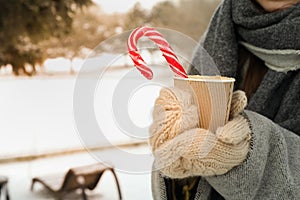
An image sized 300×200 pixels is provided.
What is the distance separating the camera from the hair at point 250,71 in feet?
2.21

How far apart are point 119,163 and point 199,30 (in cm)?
331

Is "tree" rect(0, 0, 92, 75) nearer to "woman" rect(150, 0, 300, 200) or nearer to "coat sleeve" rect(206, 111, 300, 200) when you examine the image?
"woman" rect(150, 0, 300, 200)

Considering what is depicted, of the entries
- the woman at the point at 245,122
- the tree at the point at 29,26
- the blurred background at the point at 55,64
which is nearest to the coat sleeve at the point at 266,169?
the woman at the point at 245,122

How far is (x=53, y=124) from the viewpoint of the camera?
3.47m

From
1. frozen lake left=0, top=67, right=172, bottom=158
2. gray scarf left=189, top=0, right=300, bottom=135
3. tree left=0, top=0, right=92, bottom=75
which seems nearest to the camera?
gray scarf left=189, top=0, right=300, bottom=135

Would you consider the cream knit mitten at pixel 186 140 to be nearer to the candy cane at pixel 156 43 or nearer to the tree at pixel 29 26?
the candy cane at pixel 156 43

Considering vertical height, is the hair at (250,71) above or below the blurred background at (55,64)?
above

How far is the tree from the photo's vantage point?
9.58 ft

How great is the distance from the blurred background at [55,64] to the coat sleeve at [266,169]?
276 cm

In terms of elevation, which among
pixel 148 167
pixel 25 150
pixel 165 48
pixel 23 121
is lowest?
pixel 25 150

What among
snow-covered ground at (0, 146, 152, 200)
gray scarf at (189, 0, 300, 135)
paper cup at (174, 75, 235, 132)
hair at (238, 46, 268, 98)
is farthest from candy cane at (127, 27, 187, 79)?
snow-covered ground at (0, 146, 152, 200)

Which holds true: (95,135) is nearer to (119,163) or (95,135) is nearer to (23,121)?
(119,163)

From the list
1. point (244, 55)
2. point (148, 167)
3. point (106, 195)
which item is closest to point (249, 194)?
point (148, 167)

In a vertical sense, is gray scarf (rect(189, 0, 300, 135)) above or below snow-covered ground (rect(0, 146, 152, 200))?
above
